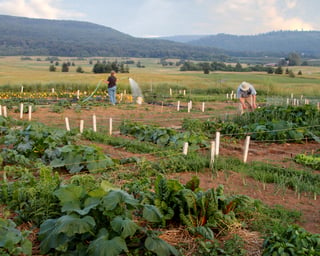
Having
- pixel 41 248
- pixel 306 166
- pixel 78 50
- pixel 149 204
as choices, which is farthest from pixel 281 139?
pixel 78 50

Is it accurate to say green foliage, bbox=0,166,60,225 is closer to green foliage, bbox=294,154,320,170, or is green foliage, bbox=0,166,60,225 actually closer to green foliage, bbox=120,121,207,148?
green foliage, bbox=120,121,207,148

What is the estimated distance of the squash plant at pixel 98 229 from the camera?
3348mm

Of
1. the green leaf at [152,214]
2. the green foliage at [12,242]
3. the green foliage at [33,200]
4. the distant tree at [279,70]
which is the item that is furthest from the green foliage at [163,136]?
the distant tree at [279,70]

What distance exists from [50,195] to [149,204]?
101 cm

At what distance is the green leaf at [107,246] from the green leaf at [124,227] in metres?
0.06

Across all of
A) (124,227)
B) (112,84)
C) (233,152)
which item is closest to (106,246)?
(124,227)

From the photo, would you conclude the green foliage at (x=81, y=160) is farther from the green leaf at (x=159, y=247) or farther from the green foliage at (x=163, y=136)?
the green leaf at (x=159, y=247)

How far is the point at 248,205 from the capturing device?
184 inches

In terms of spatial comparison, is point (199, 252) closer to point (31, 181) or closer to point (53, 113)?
point (31, 181)

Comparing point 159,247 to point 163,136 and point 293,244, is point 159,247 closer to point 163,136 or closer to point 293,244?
point 293,244

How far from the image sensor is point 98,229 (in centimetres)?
361

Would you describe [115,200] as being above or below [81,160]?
above

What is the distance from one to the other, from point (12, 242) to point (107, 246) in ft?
2.50

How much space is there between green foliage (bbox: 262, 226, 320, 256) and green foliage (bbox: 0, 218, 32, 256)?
2009mm
